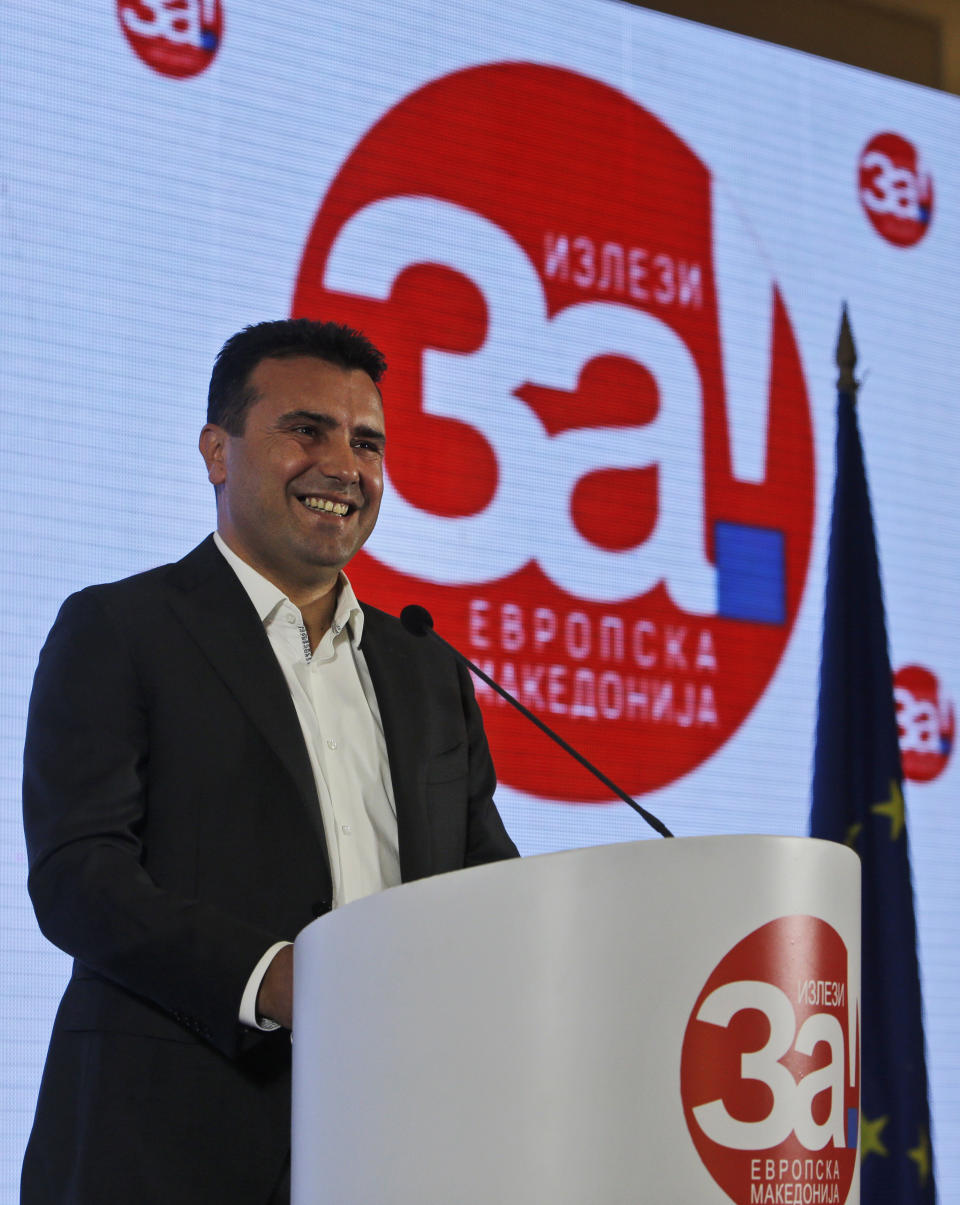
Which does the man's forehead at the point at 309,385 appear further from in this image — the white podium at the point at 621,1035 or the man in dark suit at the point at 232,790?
the white podium at the point at 621,1035

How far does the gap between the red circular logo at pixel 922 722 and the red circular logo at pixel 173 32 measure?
2326mm

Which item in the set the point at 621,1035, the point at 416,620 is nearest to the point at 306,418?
the point at 416,620

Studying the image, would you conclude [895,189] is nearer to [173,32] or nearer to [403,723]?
[173,32]

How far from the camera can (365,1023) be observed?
4.38ft

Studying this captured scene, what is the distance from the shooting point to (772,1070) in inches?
48.6

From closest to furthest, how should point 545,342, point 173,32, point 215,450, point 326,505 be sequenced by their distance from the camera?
1. point 326,505
2. point 215,450
3. point 173,32
4. point 545,342

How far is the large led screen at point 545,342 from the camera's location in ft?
10.5

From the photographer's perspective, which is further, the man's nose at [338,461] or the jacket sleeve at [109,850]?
the man's nose at [338,461]

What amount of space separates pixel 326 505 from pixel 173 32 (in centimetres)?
155

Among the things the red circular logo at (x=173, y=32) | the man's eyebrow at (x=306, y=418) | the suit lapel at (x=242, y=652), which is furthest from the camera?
the red circular logo at (x=173, y=32)

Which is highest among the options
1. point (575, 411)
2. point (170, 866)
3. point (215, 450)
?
point (575, 411)

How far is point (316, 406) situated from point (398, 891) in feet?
3.88

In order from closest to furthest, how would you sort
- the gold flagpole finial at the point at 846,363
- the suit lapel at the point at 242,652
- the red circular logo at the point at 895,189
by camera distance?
1. the suit lapel at the point at 242,652
2. the gold flagpole finial at the point at 846,363
3. the red circular logo at the point at 895,189

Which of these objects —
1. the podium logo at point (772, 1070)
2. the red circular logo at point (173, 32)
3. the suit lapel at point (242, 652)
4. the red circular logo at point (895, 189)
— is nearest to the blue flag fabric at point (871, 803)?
the red circular logo at point (895, 189)
